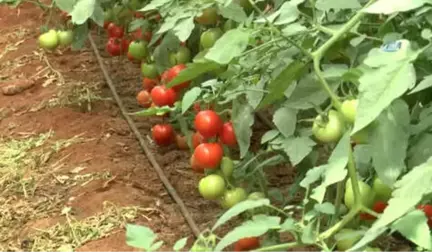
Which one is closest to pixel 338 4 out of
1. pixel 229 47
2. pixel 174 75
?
pixel 229 47

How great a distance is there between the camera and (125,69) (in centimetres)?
391

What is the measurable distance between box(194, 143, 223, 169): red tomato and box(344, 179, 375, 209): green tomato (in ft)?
1.79

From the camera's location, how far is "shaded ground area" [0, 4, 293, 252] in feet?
8.54

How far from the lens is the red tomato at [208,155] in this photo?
208 centimetres

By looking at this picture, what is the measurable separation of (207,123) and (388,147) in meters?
0.71

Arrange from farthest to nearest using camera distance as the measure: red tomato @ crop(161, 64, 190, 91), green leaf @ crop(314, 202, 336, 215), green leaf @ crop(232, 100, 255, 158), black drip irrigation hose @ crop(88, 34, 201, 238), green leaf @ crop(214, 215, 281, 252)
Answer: black drip irrigation hose @ crop(88, 34, 201, 238) < red tomato @ crop(161, 64, 190, 91) < green leaf @ crop(232, 100, 255, 158) < green leaf @ crop(314, 202, 336, 215) < green leaf @ crop(214, 215, 281, 252)

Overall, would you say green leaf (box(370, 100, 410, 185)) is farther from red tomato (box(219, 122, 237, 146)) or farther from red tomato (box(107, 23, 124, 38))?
red tomato (box(107, 23, 124, 38))

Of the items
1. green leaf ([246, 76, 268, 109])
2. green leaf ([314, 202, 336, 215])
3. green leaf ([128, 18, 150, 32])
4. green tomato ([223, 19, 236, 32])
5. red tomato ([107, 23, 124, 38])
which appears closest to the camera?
green leaf ([314, 202, 336, 215])

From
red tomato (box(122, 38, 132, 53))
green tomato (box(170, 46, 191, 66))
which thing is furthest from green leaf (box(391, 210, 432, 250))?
red tomato (box(122, 38, 132, 53))

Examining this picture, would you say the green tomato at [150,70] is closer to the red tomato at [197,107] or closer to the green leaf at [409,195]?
the red tomato at [197,107]

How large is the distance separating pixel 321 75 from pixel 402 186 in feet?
1.38

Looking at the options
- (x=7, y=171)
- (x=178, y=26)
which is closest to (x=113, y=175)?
(x=7, y=171)

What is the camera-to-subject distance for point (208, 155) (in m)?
2.08

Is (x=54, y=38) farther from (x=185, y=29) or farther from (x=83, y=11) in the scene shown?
(x=185, y=29)
